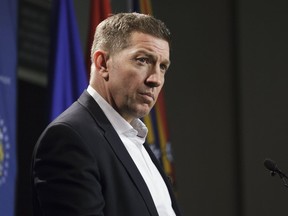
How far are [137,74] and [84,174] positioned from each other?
395mm

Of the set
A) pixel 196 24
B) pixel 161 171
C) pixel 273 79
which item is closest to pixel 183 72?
pixel 196 24

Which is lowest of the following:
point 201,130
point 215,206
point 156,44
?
point 215,206

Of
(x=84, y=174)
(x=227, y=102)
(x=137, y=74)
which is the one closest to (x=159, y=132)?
(x=227, y=102)

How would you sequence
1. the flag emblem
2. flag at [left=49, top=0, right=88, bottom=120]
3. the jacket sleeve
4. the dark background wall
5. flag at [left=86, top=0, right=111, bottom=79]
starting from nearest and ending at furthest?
the jacket sleeve
the flag emblem
flag at [left=49, top=0, right=88, bottom=120]
flag at [left=86, top=0, right=111, bottom=79]
the dark background wall

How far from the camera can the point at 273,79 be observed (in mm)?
4664

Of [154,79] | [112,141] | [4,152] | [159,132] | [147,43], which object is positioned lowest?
→ [159,132]

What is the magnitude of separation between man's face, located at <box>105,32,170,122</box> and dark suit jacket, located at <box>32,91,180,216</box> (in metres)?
0.13

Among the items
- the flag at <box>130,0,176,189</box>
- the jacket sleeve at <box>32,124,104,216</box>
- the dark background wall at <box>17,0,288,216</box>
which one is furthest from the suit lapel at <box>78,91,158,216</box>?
the dark background wall at <box>17,0,288,216</box>

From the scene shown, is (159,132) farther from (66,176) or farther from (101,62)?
(66,176)

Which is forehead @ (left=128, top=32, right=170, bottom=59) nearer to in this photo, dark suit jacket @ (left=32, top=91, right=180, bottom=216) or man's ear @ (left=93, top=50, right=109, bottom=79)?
man's ear @ (left=93, top=50, right=109, bottom=79)

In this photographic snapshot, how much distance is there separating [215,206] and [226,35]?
1.46 m

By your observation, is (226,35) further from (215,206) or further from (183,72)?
(215,206)

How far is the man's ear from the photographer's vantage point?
1880mm

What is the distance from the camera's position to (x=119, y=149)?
1743 mm
